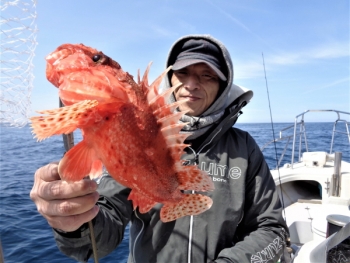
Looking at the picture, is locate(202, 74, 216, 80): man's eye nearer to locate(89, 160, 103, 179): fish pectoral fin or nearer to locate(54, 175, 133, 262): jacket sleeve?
locate(54, 175, 133, 262): jacket sleeve

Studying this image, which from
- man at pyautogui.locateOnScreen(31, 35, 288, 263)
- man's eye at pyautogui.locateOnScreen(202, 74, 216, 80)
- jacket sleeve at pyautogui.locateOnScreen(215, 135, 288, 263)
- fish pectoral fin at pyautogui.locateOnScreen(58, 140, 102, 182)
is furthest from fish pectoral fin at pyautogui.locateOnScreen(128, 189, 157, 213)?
man's eye at pyautogui.locateOnScreen(202, 74, 216, 80)

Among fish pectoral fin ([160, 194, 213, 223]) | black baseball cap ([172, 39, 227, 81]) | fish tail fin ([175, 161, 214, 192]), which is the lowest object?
fish pectoral fin ([160, 194, 213, 223])

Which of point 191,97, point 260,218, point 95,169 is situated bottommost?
point 260,218

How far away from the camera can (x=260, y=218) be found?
2873 mm

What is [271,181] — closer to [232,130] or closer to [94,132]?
[232,130]

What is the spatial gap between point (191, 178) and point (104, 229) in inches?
40.1

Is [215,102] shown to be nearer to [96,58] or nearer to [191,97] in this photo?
[191,97]

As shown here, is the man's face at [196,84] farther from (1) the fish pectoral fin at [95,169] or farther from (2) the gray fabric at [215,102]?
(1) the fish pectoral fin at [95,169]

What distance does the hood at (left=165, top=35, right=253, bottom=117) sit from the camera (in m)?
3.11

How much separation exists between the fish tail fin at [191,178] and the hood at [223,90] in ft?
5.19

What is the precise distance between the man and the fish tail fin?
81cm

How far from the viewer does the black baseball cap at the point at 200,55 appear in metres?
2.87

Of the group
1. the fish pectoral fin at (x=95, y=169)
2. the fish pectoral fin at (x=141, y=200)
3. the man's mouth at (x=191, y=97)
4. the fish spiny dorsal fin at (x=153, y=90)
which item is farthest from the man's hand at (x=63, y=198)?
the man's mouth at (x=191, y=97)

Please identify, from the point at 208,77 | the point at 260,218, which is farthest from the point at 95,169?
the point at 260,218
